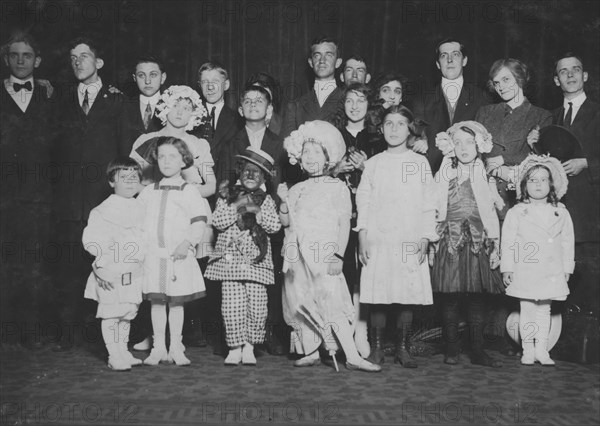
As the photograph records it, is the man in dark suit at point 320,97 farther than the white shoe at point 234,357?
Yes

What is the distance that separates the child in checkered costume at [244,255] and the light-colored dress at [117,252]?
1.43 feet

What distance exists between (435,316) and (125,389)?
2.31 meters

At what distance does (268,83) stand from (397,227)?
4.71 ft

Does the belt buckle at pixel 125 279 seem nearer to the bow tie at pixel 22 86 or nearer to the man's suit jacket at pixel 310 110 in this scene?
the man's suit jacket at pixel 310 110

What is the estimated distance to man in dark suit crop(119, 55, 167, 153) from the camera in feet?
16.5

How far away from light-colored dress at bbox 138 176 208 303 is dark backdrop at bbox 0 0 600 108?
5.55 ft

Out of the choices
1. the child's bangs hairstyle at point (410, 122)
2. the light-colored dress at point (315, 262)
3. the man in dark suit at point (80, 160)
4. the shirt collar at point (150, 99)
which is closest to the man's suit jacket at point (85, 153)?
the man in dark suit at point (80, 160)

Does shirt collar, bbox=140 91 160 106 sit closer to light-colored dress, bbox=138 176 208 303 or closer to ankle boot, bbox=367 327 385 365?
light-colored dress, bbox=138 176 208 303

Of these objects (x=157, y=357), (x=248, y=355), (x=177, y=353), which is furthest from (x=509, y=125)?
(x=157, y=357)

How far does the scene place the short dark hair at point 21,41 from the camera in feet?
17.1

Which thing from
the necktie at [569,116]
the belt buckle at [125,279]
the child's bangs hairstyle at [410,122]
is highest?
the necktie at [569,116]

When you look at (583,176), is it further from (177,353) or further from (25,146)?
(25,146)

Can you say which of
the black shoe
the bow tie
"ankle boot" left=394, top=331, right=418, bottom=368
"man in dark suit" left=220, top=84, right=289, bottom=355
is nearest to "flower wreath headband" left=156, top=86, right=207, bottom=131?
"man in dark suit" left=220, top=84, right=289, bottom=355

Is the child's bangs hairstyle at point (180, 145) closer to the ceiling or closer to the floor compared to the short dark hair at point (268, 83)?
closer to the floor
